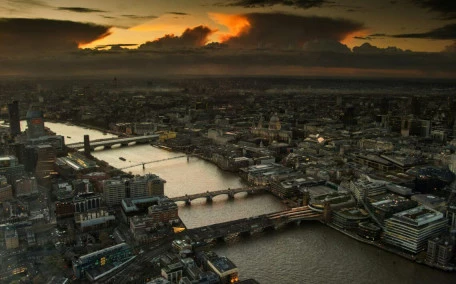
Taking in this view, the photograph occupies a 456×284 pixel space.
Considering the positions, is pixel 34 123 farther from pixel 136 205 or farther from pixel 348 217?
pixel 348 217

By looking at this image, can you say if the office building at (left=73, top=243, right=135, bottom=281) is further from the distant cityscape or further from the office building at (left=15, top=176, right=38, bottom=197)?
the office building at (left=15, top=176, right=38, bottom=197)

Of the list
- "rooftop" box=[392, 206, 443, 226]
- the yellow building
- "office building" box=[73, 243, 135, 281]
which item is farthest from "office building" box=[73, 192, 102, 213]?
the yellow building

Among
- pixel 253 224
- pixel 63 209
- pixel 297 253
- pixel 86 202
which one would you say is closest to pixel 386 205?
pixel 297 253

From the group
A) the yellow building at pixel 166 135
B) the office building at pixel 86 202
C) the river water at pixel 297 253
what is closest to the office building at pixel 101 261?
the river water at pixel 297 253

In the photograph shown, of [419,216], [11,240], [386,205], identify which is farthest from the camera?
[386,205]

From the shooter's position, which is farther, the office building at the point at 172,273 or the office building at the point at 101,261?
the office building at the point at 101,261

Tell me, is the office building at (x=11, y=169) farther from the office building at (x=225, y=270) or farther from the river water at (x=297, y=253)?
the office building at (x=225, y=270)

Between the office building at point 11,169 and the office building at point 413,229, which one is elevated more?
the office building at point 11,169
